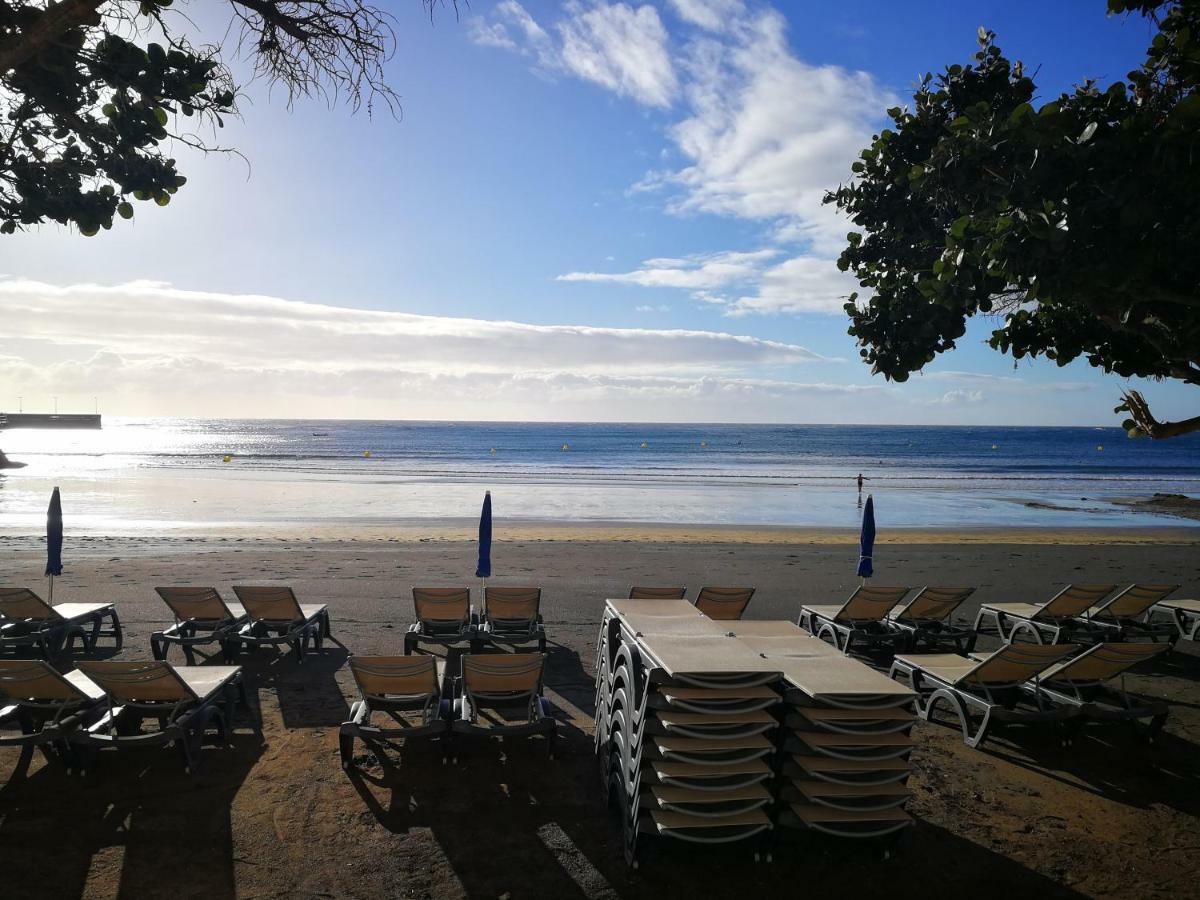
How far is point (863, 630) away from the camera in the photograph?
1045 cm

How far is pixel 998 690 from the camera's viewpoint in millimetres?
7461

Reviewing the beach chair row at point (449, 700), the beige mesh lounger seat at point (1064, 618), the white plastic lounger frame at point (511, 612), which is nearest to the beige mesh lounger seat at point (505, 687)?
the beach chair row at point (449, 700)

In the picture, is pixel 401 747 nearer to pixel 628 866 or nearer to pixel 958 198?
pixel 628 866

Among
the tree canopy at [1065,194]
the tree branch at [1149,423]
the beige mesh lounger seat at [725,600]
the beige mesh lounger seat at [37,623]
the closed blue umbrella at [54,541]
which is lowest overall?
the beige mesh lounger seat at [37,623]

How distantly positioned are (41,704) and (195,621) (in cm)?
314

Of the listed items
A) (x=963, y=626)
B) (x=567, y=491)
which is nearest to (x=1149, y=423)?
(x=963, y=626)

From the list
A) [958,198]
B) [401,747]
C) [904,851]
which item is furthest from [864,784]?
[958,198]

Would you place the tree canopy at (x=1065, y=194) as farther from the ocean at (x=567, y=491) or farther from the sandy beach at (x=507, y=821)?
the ocean at (x=567, y=491)

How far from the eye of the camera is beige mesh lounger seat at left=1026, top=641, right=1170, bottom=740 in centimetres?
715

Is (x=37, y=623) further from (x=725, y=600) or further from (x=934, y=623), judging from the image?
(x=934, y=623)

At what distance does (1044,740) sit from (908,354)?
3.99 metres

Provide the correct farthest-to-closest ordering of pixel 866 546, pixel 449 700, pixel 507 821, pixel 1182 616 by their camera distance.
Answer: pixel 1182 616
pixel 866 546
pixel 449 700
pixel 507 821

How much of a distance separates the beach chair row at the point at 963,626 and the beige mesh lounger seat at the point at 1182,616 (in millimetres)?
16

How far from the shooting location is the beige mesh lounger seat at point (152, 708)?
20.1 ft
